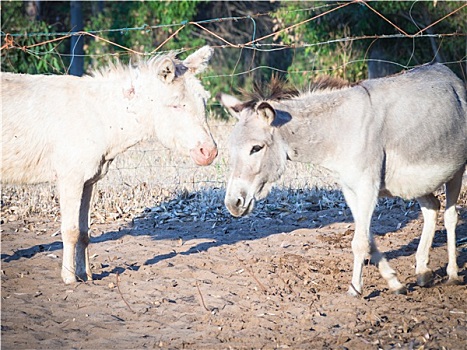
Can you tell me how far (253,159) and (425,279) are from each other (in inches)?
75.6

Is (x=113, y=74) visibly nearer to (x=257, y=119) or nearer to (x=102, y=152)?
(x=102, y=152)

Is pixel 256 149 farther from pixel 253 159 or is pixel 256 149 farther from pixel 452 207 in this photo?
pixel 452 207

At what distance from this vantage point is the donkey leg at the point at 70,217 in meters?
5.39

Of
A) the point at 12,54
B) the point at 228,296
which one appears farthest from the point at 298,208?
the point at 12,54

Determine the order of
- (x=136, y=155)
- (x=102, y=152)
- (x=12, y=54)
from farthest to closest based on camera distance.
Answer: (x=12, y=54) < (x=136, y=155) < (x=102, y=152)

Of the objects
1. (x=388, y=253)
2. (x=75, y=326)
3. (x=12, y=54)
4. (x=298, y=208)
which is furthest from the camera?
(x=12, y=54)

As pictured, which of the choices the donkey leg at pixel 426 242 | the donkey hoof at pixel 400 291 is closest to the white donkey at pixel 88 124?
the donkey hoof at pixel 400 291

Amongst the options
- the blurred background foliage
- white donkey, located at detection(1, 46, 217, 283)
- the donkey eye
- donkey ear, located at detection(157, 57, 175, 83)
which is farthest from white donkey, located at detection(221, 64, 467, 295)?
the blurred background foliage

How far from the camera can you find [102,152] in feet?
17.9

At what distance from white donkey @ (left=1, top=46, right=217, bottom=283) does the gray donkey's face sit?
1.39 feet

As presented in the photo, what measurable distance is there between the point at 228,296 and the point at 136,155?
6.05m

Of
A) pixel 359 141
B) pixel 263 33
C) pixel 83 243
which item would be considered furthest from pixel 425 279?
pixel 263 33

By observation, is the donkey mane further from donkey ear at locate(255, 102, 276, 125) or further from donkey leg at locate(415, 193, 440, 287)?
donkey leg at locate(415, 193, 440, 287)

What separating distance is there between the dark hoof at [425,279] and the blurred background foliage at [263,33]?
444 cm
